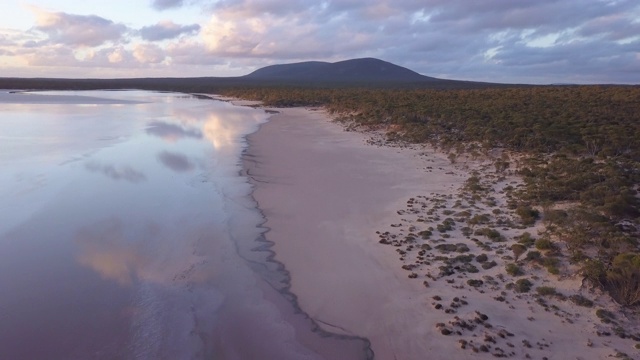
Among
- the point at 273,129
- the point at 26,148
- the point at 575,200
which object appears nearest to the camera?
the point at 575,200

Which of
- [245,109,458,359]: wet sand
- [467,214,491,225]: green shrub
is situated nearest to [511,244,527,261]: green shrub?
[467,214,491,225]: green shrub

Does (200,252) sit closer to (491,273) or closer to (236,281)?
(236,281)

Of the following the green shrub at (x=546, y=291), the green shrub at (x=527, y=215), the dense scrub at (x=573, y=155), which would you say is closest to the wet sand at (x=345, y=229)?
the green shrub at (x=546, y=291)

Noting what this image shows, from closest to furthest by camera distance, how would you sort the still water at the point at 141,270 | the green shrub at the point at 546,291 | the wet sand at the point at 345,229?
the still water at the point at 141,270, the wet sand at the point at 345,229, the green shrub at the point at 546,291

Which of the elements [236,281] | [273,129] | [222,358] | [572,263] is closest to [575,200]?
[572,263]

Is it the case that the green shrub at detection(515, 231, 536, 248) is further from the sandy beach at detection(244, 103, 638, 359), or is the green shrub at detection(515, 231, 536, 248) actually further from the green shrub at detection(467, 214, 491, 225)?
the green shrub at detection(467, 214, 491, 225)

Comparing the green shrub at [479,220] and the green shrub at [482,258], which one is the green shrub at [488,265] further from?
the green shrub at [479,220]
